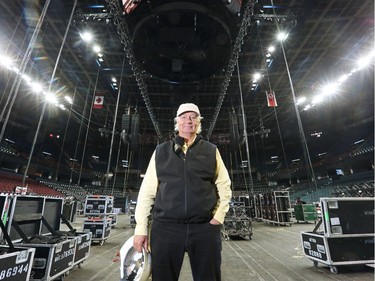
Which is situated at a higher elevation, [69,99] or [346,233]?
[69,99]

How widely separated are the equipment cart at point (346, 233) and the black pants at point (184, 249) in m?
2.82

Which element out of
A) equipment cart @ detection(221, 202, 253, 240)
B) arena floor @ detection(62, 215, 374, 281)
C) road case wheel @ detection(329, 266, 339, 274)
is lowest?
arena floor @ detection(62, 215, 374, 281)

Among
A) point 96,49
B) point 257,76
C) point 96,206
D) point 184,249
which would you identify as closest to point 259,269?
point 184,249

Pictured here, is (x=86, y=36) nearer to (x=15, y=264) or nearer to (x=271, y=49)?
(x=271, y=49)

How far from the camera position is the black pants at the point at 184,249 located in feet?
3.84

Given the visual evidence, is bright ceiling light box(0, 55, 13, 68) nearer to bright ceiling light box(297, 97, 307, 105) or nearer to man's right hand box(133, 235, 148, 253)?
man's right hand box(133, 235, 148, 253)

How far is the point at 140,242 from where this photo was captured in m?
1.25

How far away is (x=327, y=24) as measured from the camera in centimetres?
803

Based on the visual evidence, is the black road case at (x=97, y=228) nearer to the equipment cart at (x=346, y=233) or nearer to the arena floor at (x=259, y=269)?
the arena floor at (x=259, y=269)

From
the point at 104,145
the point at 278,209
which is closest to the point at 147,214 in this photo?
the point at 278,209

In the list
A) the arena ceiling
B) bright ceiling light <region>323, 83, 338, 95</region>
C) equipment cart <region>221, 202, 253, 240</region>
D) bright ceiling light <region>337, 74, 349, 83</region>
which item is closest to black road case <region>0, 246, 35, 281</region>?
the arena ceiling

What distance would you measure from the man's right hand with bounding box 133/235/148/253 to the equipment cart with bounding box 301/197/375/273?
3057 millimetres

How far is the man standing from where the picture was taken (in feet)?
3.85

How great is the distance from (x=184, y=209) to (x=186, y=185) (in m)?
0.14
